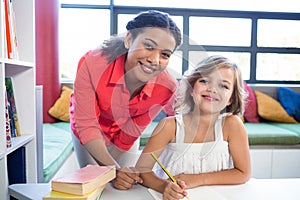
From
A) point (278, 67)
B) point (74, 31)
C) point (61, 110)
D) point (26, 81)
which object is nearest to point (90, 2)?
point (74, 31)

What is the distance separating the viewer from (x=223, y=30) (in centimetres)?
332

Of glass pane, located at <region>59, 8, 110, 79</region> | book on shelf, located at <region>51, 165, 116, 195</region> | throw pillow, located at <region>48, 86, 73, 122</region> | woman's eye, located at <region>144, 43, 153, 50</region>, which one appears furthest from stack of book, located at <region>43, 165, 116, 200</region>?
throw pillow, located at <region>48, 86, 73, 122</region>

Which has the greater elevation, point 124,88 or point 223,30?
point 223,30

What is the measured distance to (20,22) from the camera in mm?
1216

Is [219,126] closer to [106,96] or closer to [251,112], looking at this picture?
[106,96]

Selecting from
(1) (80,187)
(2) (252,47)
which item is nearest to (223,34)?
(2) (252,47)

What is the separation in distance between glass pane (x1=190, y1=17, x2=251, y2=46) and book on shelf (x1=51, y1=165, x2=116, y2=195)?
8.85 ft

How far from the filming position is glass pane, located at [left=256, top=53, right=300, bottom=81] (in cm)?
338

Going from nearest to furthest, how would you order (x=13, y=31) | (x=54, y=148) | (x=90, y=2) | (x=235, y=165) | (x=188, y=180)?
(x=188, y=180) → (x=235, y=165) → (x=13, y=31) → (x=54, y=148) → (x=90, y=2)

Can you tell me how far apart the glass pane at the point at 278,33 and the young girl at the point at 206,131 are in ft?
8.46

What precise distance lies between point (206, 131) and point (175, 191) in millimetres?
391

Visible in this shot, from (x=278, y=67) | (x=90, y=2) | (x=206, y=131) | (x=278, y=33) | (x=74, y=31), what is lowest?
(x=206, y=131)

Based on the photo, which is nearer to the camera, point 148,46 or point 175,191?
point 175,191

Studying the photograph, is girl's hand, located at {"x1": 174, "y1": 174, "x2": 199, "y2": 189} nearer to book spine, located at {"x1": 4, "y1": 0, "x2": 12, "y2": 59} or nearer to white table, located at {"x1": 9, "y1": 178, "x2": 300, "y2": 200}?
white table, located at {"x1": 9, "y1": 178, "x2": 300, "y2": 200}
